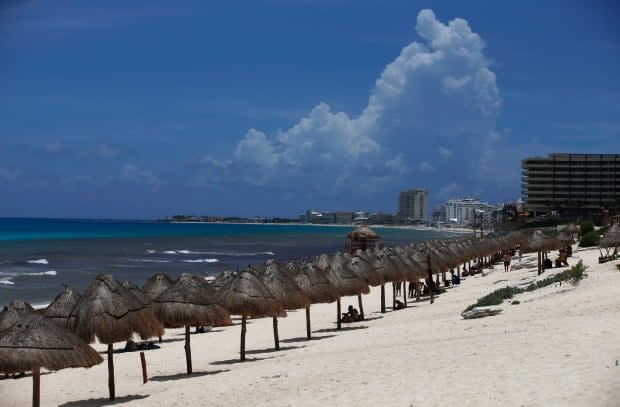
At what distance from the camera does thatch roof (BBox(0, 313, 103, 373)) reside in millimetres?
11922

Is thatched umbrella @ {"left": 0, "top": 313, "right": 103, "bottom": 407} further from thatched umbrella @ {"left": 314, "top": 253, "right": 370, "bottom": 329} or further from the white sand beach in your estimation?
thatched umbrella @ {"left": 314, "top": 253, "right": 370, "bottom": 329}

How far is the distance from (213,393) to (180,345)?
31.5ft

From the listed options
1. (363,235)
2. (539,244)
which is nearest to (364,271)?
(539,244)

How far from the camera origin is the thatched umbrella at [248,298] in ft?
56.4

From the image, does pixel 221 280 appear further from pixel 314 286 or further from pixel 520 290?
pixel 520 290

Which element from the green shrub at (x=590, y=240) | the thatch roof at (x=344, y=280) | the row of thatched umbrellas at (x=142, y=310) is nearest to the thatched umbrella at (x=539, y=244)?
the row of thatched umbrellas at (x=142, y=310)

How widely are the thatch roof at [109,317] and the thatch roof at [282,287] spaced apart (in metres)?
4.47

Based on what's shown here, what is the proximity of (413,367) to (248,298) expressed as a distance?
250 inches

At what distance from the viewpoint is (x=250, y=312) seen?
17281mm

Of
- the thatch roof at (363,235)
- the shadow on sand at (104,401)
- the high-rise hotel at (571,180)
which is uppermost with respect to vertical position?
the high-rise hotel at (571,180)

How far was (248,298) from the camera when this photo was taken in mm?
17328

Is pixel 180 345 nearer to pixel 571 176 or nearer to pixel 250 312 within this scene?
pixel 250 312

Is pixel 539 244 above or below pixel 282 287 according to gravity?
above

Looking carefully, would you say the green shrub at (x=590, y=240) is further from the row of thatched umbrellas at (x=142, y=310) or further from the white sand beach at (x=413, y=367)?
the row of thatched umbrellas at (x=142, y=310)
